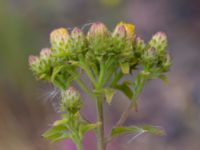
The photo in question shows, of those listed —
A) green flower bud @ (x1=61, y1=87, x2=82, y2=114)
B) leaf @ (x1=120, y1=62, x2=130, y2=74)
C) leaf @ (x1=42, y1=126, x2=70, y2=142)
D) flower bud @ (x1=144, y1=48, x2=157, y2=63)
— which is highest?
flower bud @ (x1=144, y1=48, x2=157, y2=63)

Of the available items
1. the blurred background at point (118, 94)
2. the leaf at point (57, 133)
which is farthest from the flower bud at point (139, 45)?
the blurred background at point (118, 94)

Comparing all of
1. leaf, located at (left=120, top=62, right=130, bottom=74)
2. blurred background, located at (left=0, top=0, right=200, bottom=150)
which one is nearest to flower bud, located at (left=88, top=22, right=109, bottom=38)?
leaf, located at (left=120, top=62, right=130, bottom=74)

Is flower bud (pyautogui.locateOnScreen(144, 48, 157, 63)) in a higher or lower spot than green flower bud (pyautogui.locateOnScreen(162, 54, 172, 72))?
higher

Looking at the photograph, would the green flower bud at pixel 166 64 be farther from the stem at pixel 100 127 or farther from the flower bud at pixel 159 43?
the stem at pixel 100 127

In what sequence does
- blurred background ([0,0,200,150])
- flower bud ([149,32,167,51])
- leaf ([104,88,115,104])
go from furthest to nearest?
blurred background ([0,0,200,150]), flower bud ([149,32,167,51]), leaf ([104,88,115,104])

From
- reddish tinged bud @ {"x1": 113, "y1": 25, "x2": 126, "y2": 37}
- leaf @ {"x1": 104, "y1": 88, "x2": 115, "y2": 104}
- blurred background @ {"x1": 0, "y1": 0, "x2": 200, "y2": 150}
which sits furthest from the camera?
blurred background @ {"x1": 0, "y1": 0, "x2": 200, "y2": 150}

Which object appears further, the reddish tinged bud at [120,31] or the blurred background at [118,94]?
the blurred background at [118,94]

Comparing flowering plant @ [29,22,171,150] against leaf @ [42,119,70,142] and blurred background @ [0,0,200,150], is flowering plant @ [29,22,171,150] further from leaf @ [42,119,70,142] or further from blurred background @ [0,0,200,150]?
blurred background @ [0,0,200,150]

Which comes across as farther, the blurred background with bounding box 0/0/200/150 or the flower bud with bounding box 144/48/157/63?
the blurred background with bounding box 0/0/200/150
